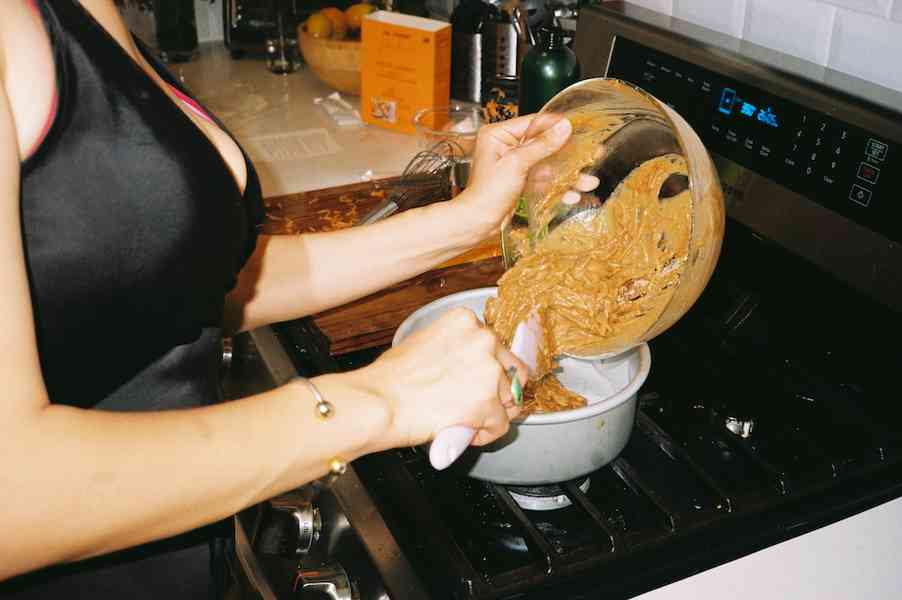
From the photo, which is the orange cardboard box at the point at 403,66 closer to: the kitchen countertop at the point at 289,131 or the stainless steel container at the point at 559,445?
the kitchen countertop at the point at 289,131

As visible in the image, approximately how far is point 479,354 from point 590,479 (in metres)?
0.29

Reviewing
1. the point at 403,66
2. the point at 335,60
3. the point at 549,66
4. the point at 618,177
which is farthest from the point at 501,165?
the point at 335,60

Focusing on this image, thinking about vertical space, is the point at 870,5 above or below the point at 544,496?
above

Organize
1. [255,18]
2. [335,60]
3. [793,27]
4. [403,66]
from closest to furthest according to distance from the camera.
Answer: [793,27]
[403,66]
[335,60]
[255,18]

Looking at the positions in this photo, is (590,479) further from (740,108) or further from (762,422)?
(740,108)

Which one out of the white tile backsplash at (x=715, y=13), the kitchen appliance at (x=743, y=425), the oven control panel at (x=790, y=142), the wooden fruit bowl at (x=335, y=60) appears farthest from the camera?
the wooden fruit bowl at (x=335, y=60)

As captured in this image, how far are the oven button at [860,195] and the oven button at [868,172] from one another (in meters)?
0.01

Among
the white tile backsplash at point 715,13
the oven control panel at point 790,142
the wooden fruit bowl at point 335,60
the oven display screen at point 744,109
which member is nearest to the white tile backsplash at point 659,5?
the white tile backsplash at point 715,13

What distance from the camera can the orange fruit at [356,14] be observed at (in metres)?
2.11

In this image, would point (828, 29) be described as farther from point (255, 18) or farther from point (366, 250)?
point (255, 18)

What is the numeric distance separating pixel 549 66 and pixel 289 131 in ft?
2.15

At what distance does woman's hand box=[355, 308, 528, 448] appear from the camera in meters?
0.71

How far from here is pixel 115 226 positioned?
659 millimetres

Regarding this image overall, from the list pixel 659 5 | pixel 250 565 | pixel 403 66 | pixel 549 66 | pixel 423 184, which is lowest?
pixel 250 565
